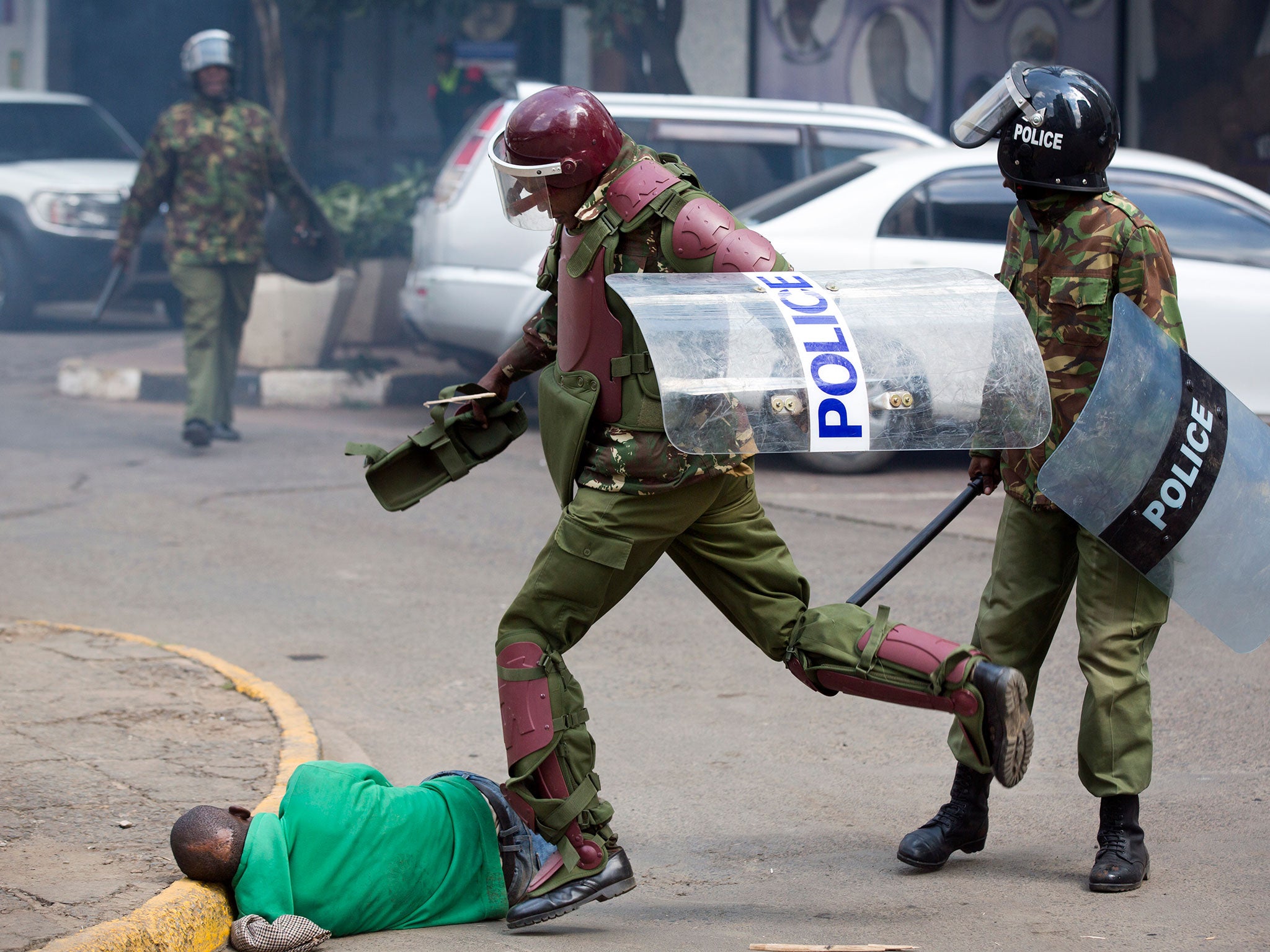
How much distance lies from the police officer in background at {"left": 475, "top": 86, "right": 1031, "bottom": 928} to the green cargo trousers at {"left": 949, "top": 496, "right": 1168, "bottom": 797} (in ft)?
1.10

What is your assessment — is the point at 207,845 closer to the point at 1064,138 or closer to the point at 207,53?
→ the point at 1064,138

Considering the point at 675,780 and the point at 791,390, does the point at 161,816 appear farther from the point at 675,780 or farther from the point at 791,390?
the point at 791,390

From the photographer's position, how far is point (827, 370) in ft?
10.4

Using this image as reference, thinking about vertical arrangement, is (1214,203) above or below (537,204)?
below

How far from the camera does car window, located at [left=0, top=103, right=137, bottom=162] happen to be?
1452 centimetres

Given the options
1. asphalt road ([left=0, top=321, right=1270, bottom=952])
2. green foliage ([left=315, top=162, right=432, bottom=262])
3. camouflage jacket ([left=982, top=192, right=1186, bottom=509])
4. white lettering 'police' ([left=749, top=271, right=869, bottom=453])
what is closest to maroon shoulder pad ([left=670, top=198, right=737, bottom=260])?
white lettering 'police' ([left=749, top=271, right=869, bottom=453])

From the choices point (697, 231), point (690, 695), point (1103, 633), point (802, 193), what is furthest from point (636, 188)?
point (802, 193)

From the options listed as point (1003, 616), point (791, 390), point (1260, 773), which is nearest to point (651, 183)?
point (791, 390)

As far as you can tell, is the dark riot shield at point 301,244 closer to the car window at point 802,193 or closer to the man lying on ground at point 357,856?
the car window at point 802,193

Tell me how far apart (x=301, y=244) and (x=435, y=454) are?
6.52 m

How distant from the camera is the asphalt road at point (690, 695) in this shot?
3445 mm

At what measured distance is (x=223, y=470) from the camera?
8508 millimetres

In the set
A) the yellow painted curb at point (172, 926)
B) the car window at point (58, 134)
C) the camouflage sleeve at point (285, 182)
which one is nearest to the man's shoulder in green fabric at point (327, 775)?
the yellow painted curb at point (172, 926)

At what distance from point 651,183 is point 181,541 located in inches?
170
